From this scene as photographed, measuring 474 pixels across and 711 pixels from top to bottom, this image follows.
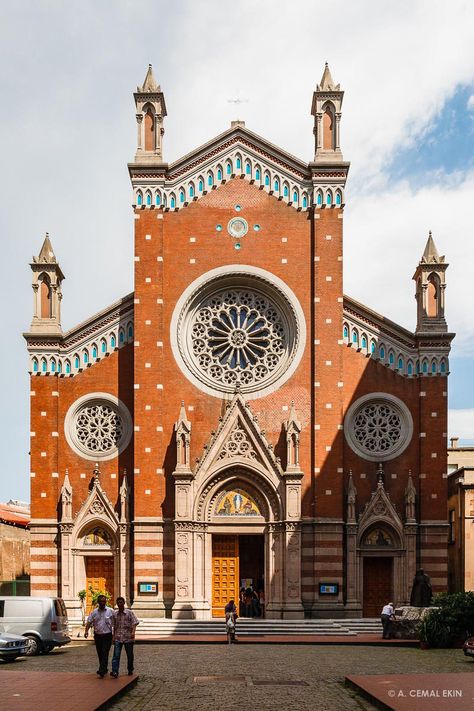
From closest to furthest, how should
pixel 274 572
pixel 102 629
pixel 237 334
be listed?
pixel 102 629
pixel 274 572
pixel 237 334

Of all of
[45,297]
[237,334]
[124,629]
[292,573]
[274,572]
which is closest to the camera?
[124,629]

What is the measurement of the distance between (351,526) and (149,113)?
2062 centimetres

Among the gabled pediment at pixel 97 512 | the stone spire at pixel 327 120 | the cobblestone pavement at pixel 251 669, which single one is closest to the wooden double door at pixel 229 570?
the gabled pediment at pixel 97 512

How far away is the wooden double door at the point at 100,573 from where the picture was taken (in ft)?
139

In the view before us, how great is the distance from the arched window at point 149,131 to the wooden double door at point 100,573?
1850 cm

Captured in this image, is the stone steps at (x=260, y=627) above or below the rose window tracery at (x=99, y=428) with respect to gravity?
below

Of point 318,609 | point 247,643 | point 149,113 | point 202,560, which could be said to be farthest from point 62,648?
point 149,113

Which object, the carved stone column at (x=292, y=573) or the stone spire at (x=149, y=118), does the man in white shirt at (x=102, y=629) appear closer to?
the carved stone column at (x=292, y=573)

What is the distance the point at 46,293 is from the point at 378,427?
1602 centimetres

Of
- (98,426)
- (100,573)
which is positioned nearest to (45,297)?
(98,426)

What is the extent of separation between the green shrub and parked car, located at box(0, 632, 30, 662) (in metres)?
13.0

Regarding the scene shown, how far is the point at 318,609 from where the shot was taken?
4075cm

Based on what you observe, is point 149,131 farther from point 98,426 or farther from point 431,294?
point 431,294

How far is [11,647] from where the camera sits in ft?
84.1
